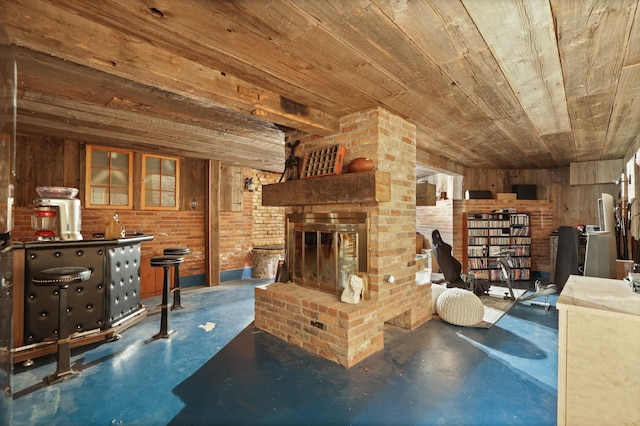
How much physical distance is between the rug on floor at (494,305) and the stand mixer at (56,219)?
4610mm

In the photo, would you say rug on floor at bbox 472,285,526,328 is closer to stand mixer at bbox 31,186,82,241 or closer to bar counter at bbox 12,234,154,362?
bar counter at bbox 12,234,154,362

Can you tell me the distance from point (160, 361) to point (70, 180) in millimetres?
3356

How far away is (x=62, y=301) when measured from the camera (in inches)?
96.2

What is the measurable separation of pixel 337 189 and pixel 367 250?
0.68 m

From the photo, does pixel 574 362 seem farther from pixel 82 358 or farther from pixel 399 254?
pixel 82 358

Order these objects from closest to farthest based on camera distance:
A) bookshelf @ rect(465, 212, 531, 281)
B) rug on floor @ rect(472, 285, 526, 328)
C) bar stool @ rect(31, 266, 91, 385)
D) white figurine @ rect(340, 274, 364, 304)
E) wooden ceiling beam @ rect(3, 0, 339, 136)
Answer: wooden ceiling beam @ rect(3, 0, 339, 136) → bar stool @ rect(31, 266, 91, 385) → white figurine @ rect(340, 274, 364, 304) → rug on floor @ rect(472, 285, 526, 328) → bookshelf @ rect(465, 212, 531, 281)

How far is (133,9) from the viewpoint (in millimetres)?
1547

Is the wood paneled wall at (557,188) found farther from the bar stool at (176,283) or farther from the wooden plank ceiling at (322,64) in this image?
the bar stool at (176,283)

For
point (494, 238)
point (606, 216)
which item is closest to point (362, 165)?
point (606, 216)

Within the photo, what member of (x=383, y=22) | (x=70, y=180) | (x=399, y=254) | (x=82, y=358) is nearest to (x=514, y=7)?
(x=383, y=22)

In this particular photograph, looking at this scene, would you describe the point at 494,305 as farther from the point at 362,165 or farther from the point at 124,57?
the point at 124,57

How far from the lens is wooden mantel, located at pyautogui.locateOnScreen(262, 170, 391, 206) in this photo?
105 inches

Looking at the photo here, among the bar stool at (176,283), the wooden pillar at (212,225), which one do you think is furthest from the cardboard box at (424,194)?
the bar stool at (176,283)

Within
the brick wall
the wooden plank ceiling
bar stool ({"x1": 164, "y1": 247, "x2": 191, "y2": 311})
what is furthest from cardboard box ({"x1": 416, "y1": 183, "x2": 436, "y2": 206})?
bar stool ({"x1": 164, "y1": 247, "x2": 191, "y2": 311})
